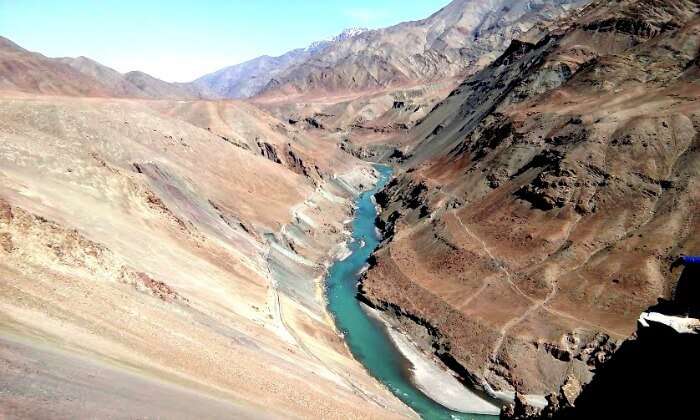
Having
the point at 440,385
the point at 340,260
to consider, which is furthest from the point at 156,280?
the point at 340,260

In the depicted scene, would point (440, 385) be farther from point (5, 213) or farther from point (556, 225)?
point (5, 213)

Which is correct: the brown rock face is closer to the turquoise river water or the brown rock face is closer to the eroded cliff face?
the turquoise river water

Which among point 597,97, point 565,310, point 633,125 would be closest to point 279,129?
point 597,97

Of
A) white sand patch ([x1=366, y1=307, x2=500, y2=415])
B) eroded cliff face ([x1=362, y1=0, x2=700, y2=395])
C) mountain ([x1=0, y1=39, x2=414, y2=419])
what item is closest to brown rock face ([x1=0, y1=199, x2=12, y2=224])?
mountain ([x1=0, y1=39, x2=414, y2=419])

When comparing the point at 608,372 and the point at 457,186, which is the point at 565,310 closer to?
the point at 608,372

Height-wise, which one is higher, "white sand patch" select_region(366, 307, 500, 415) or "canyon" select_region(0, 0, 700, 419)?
"canyon" select_region(0, 0, 700, 419)

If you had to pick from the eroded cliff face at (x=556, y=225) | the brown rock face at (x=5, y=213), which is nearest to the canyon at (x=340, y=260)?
the brown rock face at (x=5, y=213)
